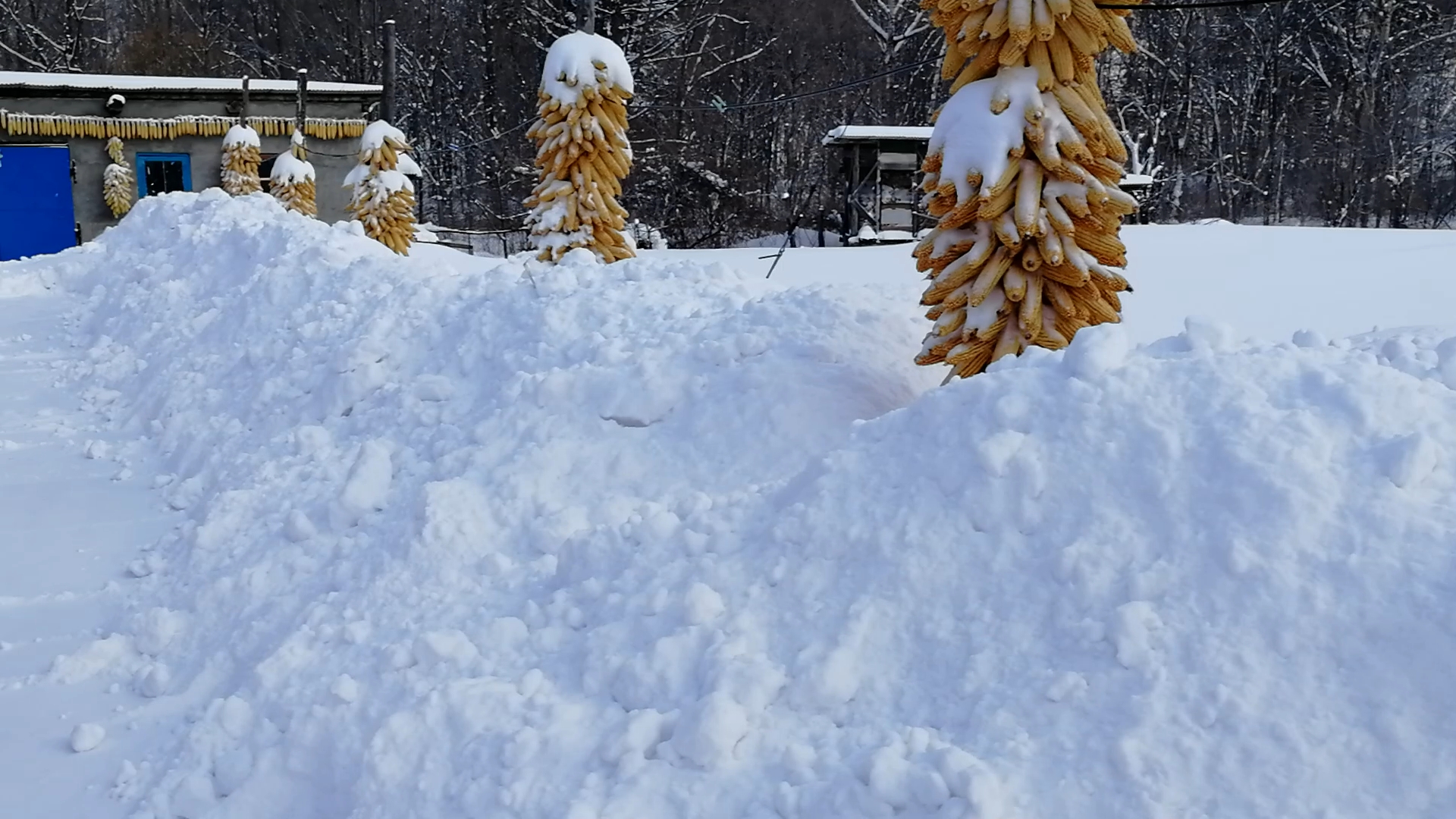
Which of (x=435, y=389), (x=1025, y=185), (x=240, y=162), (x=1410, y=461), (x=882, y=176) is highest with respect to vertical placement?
(x=882, y=176)

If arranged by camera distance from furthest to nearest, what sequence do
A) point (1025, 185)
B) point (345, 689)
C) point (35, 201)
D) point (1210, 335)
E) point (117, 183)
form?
point (117, 183) < point (35, 201) < point (1025, 185) < point (1210, 335) < point (345, 689)

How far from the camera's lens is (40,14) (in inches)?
1592

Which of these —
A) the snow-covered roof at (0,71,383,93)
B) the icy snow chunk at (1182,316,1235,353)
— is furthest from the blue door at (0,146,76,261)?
the icy snow chunk at (1182,316,1235,353)

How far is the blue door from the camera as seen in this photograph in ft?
77.5

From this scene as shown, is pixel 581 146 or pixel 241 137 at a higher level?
pixel 241 137

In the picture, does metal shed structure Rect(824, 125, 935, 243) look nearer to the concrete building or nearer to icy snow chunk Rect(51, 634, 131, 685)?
the concrete building

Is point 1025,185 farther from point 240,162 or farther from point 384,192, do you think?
point 240,162

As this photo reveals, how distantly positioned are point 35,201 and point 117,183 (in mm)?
1740

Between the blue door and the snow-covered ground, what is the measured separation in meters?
21.6

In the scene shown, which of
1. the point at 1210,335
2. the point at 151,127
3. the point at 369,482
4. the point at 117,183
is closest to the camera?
the point at 1210,335

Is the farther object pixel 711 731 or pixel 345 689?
pixel 345 689

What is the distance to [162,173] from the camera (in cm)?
2575

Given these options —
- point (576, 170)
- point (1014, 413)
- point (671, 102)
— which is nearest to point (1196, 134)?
point (671, 102)

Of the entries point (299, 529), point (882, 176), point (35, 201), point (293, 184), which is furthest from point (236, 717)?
point (35, 201)
